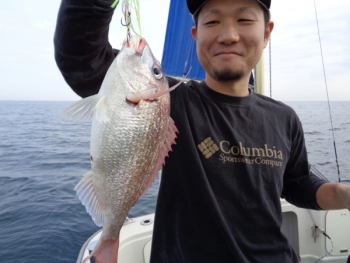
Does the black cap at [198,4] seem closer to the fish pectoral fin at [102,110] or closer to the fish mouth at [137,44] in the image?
the fish mouth at [137,44]

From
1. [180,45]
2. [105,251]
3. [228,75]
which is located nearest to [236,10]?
[228,75]

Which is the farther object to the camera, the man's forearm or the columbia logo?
the man's forearm

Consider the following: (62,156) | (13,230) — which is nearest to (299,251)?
(13,230)

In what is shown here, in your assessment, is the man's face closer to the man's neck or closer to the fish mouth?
the man's neck

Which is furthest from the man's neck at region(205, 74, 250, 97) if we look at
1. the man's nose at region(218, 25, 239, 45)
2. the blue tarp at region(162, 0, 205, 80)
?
the blue tarp at region(162, 0, 205, 80)

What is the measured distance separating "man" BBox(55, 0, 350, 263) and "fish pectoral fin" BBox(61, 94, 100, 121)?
134 millimetres

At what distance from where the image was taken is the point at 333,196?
184 cm

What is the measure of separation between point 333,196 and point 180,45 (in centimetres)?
316

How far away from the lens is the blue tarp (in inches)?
167

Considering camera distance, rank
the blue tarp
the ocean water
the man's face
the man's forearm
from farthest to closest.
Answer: the ocean water, the blue tarp, the man's forearm, the man's face

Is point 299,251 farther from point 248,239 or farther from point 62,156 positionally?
point 62,156

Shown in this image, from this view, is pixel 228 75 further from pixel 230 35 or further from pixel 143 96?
pixel 143 96

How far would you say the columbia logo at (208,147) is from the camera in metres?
1.61

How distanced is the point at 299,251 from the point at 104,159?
3231mm
